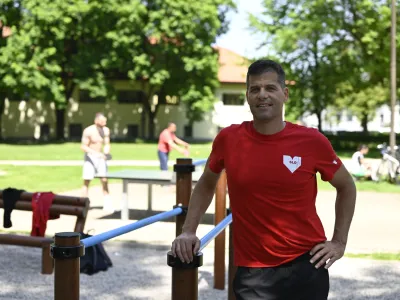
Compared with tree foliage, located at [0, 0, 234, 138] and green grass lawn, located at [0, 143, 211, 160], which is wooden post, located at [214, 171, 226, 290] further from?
tree foliage, located at [0, 0, 234, 138]

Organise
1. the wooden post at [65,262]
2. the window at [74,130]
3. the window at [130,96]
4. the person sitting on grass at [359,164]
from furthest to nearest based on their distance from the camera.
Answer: the window at [130,96] < the window at [74,130] < the person sitting on grass at [359,164] < the wooden post at [65,262]

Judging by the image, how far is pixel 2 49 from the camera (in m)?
40.3

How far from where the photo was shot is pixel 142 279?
650cm

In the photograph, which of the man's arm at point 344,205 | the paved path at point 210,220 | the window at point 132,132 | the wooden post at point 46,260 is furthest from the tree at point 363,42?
the man's arm at point 344,205

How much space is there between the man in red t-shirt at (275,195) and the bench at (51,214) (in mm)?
4181

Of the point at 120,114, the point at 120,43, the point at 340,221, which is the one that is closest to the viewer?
the point at 340,221

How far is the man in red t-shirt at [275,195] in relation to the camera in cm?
274

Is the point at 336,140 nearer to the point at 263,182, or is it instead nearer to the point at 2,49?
the point at 2,49

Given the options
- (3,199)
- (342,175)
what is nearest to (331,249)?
(342,175)

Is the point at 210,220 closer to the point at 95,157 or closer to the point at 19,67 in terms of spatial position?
the point at 95,157

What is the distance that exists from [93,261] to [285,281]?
4.29 metres


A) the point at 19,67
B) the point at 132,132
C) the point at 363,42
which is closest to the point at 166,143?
the point at 363,42

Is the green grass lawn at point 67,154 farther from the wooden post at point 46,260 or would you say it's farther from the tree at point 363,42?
the wooden post at point 46,260

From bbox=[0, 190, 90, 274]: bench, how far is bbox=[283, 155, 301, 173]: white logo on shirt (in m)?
4.45
